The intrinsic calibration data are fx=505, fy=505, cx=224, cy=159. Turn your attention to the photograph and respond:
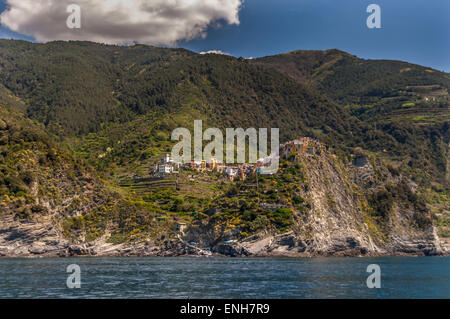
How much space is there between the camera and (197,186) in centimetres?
15612

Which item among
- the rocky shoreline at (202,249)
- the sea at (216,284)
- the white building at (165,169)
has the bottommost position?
the rocky shoreline at (202,249)

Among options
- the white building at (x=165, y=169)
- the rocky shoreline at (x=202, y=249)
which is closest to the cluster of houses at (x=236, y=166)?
the white building at (x=165, y=169)

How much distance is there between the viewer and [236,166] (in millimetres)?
185500

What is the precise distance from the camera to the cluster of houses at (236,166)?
137000mm

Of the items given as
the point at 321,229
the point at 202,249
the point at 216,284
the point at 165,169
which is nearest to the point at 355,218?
the point at 321,229

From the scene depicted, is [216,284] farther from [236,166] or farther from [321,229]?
[236,166]

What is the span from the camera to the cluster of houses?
449 ft

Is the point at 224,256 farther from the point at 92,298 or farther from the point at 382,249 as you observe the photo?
the point at 92,298

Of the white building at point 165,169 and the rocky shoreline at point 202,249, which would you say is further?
the white building at point 165,169

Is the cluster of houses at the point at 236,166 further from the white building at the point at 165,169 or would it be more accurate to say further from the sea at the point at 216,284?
the sea at the point at 216,284

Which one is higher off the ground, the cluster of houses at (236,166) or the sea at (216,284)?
the cluster of houses at (236,166)

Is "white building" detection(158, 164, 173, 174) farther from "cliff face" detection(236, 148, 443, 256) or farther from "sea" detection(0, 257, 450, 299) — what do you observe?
"sea" detection(0, 257, 450, 299)

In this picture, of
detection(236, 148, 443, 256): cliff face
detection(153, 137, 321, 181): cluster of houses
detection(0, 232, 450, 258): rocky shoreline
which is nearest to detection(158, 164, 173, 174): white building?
detection(153, 137, 321, 181): cluster of houses
